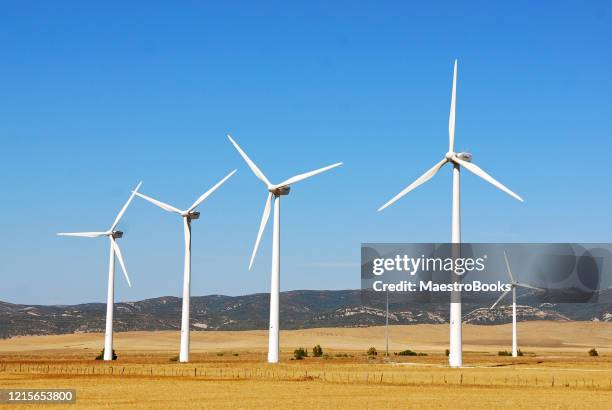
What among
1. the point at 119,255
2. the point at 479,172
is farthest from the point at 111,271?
the point at 479,172

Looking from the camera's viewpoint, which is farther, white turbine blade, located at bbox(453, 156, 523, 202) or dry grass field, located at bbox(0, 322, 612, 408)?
white turbine blade, located at bbox(453, 156, 523, 202)

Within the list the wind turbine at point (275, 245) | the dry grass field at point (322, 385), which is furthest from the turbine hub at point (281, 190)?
the dry grass field at point (322, 385)

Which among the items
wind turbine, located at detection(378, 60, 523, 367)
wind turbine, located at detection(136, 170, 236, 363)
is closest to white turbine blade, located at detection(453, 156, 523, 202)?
wind turbine, located at detection(378, 60, 523, 367)

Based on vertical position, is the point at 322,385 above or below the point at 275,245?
below

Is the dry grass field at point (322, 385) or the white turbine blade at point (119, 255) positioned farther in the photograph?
the white turbine blade at point (119, 255)

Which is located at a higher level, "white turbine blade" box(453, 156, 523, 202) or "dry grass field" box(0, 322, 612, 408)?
"white turbine blade" box(453, 156, 523, 202)

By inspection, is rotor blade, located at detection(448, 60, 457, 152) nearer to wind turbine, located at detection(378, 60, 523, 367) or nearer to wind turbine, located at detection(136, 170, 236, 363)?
wind turbine, located at detection(378, 60, 523, 367)

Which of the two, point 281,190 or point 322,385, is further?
point 281,190

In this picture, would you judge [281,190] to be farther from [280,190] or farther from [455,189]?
[455,189]

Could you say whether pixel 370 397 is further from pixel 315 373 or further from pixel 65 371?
pixel 65 371

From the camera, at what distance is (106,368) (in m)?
82.4

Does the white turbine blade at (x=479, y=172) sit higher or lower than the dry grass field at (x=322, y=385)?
higher

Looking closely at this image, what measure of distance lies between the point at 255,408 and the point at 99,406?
7.55 meters

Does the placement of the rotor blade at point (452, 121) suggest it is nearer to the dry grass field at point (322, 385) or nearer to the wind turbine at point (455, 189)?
the wind turbine at point (455, 189)
